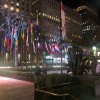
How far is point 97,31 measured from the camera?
6156cm

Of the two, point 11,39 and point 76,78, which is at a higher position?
point 11,39

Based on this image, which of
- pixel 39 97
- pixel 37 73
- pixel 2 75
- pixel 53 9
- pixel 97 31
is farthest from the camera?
pixel 53 9

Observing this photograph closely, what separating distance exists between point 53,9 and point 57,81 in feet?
325

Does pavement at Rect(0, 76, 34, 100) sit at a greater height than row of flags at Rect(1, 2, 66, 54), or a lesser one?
lesser

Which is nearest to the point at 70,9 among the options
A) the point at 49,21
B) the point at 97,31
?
the point at 49,21

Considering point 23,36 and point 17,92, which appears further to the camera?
point 23,36

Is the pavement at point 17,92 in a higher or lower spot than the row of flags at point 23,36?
lower

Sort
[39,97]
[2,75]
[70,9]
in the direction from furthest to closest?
[70,9] < [2,75] < [39,97]

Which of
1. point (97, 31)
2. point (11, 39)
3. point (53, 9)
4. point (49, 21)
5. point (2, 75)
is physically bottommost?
point (2, 75)

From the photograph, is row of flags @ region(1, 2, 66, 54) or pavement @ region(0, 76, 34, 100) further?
row of flags @ region(1, 2, 66, 54)

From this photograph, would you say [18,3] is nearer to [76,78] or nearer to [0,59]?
[0,59]

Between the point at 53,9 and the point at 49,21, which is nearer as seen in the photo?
the point at 49,21

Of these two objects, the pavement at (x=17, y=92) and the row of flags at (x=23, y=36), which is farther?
the row of flags at (x=23, y=36)

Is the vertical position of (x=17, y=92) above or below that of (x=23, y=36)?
below
